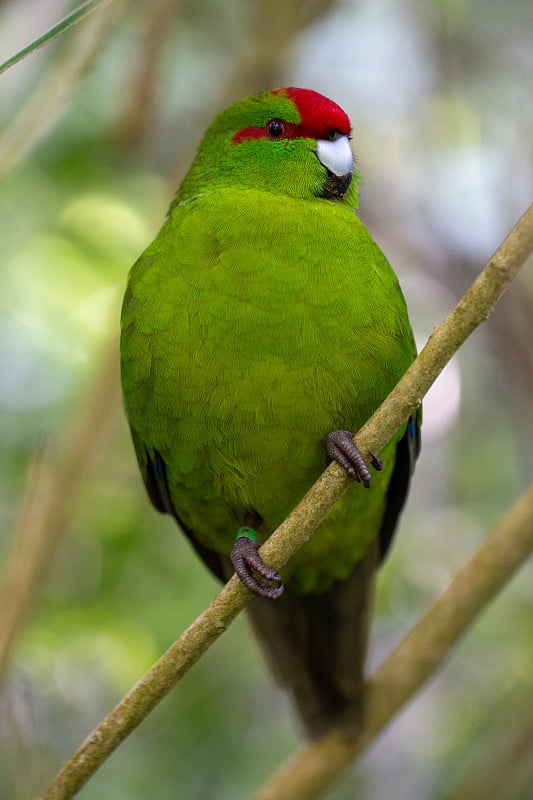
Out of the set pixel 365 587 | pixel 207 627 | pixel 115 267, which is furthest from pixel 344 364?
pixel 115 267

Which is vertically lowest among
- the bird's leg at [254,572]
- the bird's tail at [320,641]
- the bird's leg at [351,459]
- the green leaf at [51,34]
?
the bird's tail at [320,641]

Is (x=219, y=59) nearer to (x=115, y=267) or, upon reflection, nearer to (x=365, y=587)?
(x=115, y=267)

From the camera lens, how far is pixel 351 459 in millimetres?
2283

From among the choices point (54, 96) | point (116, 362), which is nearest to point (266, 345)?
point (54, 96)

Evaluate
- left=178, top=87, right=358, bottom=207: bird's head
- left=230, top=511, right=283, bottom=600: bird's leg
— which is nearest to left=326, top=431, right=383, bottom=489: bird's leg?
left=230, top=511, right=283, bottom=600: bird's leg

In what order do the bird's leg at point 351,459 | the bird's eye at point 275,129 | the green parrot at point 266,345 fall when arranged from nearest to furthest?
the bird's leg at point 351,459 → the green parrot at point 266,345 → the bird's eye at point 275,129

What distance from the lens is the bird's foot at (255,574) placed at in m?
2.31

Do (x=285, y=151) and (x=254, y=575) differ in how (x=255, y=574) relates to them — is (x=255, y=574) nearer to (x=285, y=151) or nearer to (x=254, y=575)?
(x=254, y=575)

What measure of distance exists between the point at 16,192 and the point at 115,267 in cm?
50

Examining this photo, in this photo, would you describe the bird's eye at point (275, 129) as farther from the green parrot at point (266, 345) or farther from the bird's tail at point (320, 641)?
the bird's tail at point (320, 641)

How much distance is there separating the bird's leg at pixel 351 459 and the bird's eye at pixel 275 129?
988 mm

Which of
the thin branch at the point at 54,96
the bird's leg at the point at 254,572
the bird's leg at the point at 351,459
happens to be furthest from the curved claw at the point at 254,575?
the thin branch at the point at 54,96

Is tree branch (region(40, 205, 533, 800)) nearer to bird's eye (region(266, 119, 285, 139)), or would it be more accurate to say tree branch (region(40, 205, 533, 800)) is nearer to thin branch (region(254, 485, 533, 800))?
thin branch (region(254, 485, 533, 800))

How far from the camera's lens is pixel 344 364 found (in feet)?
8.13
